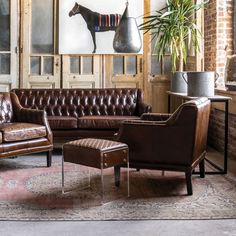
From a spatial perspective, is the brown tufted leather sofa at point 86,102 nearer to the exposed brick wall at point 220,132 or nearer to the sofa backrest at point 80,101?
the sofa backrest at point 80,101

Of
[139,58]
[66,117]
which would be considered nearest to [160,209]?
[66,117]

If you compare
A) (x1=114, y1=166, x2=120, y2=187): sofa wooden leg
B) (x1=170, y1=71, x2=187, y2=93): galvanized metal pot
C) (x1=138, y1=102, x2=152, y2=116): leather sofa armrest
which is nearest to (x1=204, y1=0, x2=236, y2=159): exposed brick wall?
(x1=170, y1=71, x2=187, y2=93): galvanized metal pot

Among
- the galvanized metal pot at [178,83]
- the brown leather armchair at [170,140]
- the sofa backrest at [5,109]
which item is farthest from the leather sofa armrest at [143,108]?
the brown leather armchair at [170,140]

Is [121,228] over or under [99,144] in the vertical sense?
under

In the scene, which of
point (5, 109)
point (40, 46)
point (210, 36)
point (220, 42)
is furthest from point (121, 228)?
point (40, 46)

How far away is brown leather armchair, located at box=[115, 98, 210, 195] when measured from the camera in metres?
3.70

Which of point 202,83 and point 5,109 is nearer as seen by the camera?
point 202,83

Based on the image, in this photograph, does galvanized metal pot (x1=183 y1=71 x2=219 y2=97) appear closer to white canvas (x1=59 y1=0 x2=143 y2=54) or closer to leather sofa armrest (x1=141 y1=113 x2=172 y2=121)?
leather sofa armrest (x1=141 y1=113 x2=172 y2=121)

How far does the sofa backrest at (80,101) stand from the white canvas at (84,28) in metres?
1.03

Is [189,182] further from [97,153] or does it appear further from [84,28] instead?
[84,28]

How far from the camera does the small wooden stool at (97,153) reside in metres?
3.51

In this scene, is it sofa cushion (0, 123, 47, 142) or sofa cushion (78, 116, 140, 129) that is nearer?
sofa cushion (0, 123, 47, 142)

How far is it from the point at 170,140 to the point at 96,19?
3802mm

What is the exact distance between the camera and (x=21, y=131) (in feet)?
15.4
